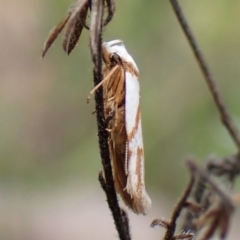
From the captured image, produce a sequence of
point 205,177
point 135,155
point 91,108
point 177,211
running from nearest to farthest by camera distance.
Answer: point 205,177 < point 177,211 < point 135,155 < point 91,108

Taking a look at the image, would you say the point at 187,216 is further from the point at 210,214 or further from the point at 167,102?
the point at 167,102

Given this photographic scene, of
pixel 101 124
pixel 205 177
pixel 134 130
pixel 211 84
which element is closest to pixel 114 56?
pixel 134 130

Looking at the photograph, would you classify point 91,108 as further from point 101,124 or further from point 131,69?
point 101,124

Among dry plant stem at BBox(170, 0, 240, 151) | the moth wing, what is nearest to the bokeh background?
the moth wing

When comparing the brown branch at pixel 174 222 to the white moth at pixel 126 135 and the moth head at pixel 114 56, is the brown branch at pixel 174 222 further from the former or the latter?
the moth head at pixel 114 56

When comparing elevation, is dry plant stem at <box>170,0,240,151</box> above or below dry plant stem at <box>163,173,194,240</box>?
above

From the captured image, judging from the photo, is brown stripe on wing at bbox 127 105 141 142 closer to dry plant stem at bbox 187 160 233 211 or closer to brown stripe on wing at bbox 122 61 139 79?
brown stripe on wing at bbox 122 61 139 79
